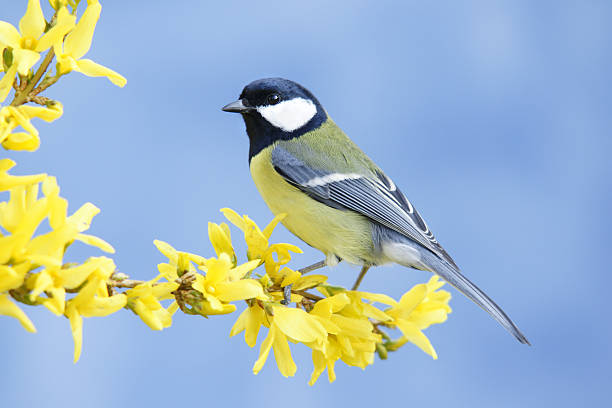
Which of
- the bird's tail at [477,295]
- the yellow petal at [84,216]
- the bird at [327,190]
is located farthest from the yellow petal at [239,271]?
the bird's tail at [477,295]

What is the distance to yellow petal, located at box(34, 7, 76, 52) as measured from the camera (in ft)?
3.44

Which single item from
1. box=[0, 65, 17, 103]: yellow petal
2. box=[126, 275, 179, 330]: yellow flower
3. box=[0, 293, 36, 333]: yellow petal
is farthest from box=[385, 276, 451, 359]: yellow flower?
box=[0, 65, 17, 103]: yellow petal

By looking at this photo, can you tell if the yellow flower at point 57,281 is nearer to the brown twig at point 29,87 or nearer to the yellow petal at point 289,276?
the brown twig at point 29,87

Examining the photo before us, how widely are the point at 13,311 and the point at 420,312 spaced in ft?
2.65

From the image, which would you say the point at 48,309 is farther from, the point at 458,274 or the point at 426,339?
the point at 458,274

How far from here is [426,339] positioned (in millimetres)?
→ 1330

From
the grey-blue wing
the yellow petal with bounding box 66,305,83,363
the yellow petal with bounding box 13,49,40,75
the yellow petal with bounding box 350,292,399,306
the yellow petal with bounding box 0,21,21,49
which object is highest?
the grey-blue wing

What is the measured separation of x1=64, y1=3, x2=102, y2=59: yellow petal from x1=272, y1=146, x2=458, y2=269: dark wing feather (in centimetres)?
81

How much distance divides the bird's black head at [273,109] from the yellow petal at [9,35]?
88 cm

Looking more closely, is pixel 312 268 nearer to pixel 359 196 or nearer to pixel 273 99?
pixel 359 196

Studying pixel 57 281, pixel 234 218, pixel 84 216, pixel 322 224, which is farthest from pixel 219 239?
pixel 322 224

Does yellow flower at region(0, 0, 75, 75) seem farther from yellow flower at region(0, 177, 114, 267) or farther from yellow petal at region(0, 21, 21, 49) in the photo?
yellow flower at region(0, 177, 114, 267)

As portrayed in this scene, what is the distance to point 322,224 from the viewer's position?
1740mm

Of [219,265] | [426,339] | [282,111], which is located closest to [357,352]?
[426,339]
